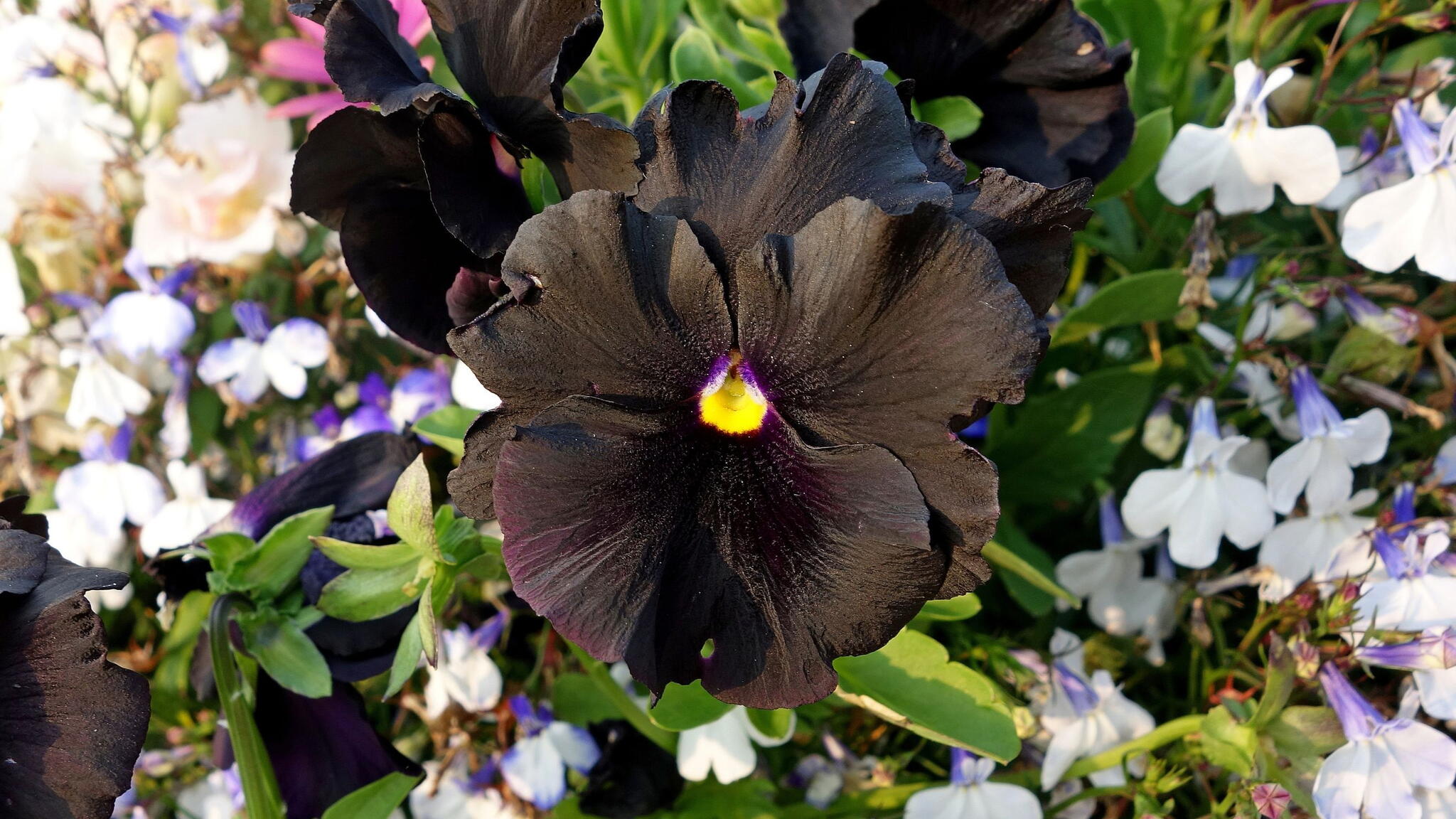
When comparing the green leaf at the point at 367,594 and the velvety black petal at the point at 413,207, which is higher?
the velvety black petal at the point at 413,207

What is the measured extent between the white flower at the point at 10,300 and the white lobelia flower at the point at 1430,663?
972 millimetres

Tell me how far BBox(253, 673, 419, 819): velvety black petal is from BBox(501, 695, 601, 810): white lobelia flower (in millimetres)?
130

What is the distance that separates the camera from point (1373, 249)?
67 centimetres

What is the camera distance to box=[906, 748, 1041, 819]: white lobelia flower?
2.25ft

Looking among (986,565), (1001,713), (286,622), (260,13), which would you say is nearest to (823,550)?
(986,565)

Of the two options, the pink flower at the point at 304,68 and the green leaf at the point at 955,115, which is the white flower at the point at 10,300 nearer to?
the pink flower at the point at 304,68

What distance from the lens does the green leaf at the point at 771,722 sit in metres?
0.63

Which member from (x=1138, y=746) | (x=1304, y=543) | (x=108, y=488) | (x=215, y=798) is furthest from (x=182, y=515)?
(x=1304, y=543)

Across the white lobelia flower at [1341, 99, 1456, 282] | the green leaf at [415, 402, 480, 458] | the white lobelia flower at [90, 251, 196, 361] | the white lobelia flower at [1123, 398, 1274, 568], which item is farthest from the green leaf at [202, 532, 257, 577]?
the white lobelia flower at [1341, 99, 1456, 282]

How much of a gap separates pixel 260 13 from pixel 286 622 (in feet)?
3.00

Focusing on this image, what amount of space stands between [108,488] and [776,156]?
2.18 feet

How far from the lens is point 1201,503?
718 mm

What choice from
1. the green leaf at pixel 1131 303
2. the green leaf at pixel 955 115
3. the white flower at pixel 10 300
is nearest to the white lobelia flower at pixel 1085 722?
the green leaf at pixel 1131 303

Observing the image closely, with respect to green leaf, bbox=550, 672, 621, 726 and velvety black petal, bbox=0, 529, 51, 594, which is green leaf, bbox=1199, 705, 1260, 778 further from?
velvety black petal, bbox=0, 529, 51, 594
